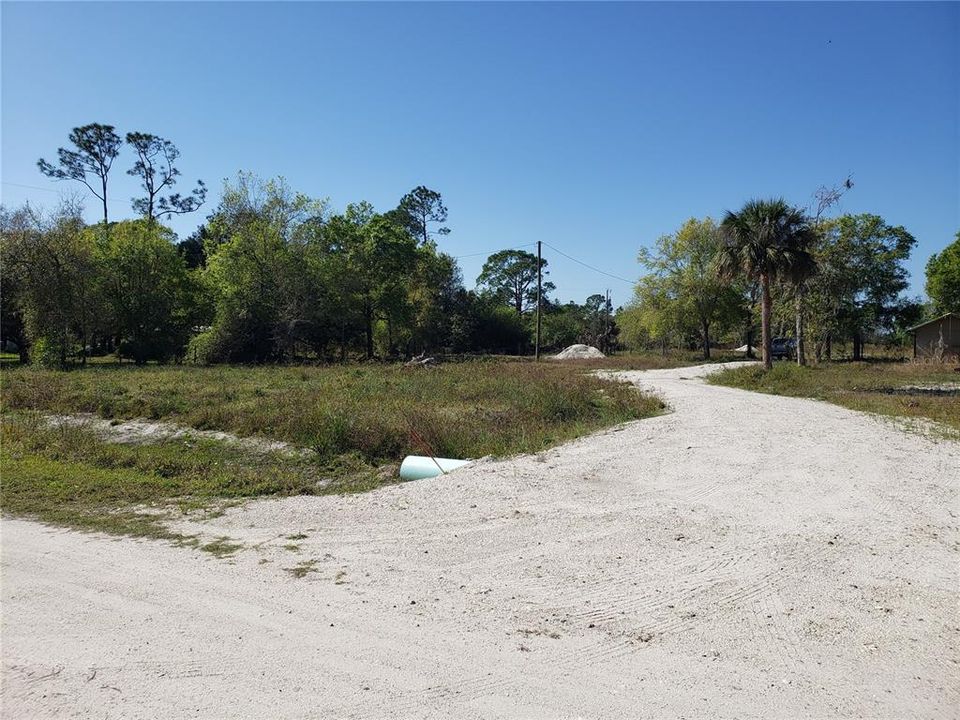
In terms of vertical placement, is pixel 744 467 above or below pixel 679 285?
below

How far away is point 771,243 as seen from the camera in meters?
23.7

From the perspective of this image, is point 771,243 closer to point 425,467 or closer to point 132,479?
point 425,467

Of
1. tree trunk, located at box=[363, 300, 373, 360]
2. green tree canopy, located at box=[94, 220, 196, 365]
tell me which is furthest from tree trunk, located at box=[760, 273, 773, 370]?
green tree canopy, located at box=[94, 220, 196, 365]

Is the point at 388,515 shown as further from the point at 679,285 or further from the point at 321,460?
the point at 679,285

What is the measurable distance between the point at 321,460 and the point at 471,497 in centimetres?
388

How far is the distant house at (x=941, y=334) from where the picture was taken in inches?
1452

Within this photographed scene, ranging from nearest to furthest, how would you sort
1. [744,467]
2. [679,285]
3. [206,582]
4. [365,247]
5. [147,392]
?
[206,582] → [744,467] → [147,392] → [365,247] → [679,285]

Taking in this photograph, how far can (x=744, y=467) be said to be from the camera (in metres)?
8.09

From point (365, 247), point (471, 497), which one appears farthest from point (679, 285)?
point (471, 497)

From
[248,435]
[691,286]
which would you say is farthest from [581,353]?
[248,435]

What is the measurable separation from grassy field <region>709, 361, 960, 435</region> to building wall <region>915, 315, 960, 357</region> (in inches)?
364

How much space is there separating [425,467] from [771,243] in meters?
20.7

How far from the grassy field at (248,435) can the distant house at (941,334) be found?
1258 inches

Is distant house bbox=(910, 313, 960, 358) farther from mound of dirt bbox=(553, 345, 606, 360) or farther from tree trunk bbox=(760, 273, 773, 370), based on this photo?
mound of dirt bbox=(553, 345, 606, 360)
